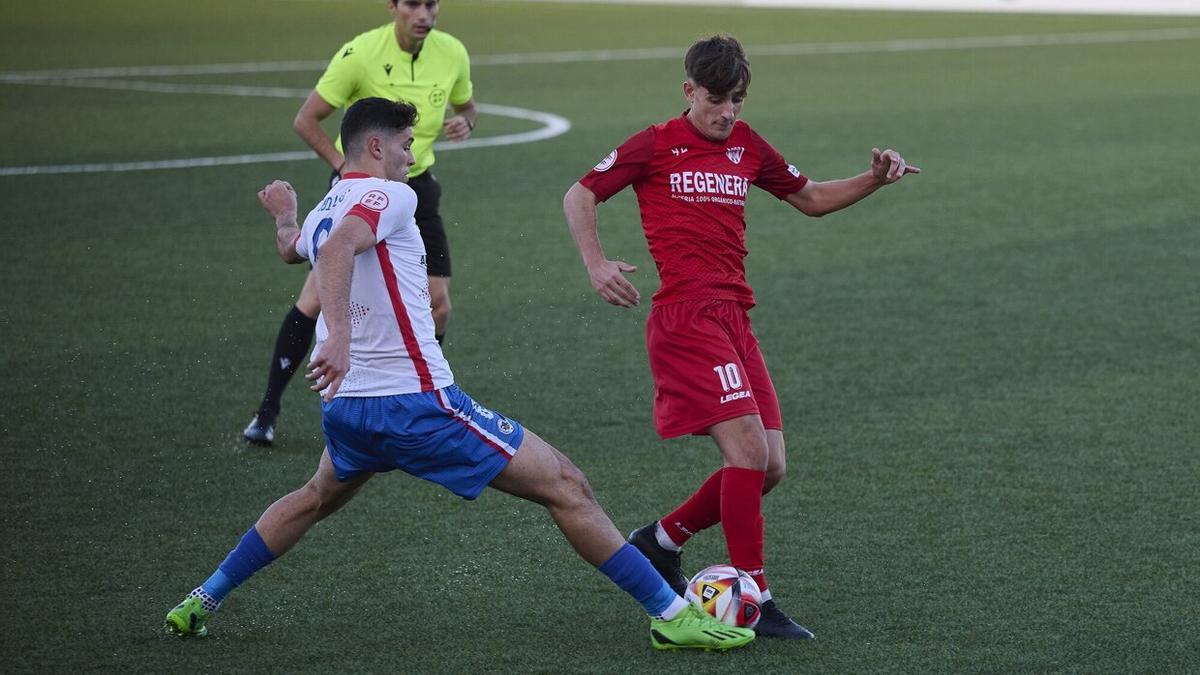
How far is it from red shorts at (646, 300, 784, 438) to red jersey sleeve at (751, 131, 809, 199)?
0.51m

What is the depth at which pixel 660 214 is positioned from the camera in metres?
5.25

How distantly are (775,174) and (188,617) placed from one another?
7.87 feet

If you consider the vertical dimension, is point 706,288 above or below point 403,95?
below

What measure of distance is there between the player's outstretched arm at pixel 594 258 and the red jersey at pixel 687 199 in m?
0.06

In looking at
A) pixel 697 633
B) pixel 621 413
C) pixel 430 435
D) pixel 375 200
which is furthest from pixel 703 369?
pixel 621 413

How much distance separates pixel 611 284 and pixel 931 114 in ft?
44.6

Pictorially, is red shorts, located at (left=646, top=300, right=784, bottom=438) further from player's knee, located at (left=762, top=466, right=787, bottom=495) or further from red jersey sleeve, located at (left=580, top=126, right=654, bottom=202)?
red jersey sleeve, located at (left=580, top=126, right=654, bottom=202)

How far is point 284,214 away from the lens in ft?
16.3

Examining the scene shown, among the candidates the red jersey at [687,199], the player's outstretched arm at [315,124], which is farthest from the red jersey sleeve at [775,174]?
the player's outstretched arm at [315,124]

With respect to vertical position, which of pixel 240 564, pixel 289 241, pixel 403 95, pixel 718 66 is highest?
pixel 718 66

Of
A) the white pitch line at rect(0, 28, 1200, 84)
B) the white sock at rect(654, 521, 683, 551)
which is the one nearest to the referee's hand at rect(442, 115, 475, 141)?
the white sock at rect(654, 521, 683, 551)

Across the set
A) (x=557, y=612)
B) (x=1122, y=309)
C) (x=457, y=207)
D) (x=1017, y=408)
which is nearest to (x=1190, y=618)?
(x=557, y=612)

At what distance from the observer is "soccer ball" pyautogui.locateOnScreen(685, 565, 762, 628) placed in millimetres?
4895

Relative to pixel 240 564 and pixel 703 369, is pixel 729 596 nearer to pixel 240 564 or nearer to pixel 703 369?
pixel 703 369
